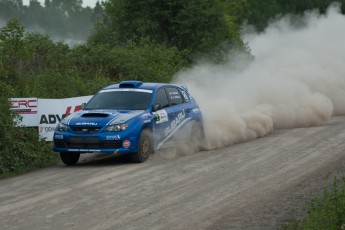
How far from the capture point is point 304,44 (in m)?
28.3

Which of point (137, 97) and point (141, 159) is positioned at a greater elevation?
point (137, 97)

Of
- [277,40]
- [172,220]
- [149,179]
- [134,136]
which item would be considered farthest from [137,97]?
[277,40]

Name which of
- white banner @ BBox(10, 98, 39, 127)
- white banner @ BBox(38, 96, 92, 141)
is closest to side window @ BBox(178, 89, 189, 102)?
white banner @ BBox(38, 96, 92, 141)

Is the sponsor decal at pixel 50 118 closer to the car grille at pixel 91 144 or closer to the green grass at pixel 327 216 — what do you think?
the car grille at pixel 91 144

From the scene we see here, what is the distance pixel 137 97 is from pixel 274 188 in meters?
5.18

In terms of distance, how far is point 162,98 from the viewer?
15656mm

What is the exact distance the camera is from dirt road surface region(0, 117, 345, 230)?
8828 millimetres

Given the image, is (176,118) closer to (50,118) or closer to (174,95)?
(174,95)

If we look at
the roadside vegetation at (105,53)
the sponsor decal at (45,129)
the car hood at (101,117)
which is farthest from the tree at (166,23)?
the car hood at (101,117)

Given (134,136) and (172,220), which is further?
(134,136)

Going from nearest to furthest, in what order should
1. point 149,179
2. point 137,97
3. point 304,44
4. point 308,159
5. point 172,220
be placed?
point 172,220
point 149,179
point 308,159
point 137,97
point 304,44

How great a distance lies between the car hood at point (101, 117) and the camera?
46.0 feet

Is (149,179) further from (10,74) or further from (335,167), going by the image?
(10,74)

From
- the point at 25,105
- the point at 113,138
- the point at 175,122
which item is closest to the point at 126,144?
the point at 113,138
